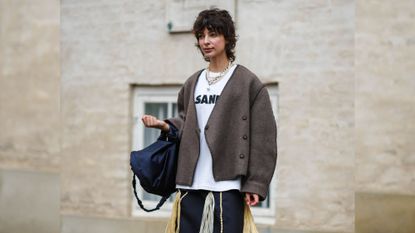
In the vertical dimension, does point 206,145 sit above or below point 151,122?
below

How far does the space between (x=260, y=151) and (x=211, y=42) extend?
641 mm

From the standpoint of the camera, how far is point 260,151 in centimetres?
391

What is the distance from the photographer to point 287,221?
6398 mm

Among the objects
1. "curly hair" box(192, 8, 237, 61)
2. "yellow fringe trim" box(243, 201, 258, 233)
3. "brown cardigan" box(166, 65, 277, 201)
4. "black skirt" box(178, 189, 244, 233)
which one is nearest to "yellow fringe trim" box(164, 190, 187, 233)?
"black skirt" box(178, 189, 244, 233)

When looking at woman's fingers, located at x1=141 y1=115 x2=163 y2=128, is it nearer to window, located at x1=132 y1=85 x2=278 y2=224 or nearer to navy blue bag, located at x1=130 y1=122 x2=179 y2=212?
navy blue bag, located at x1=130 y1=122 x2=179 y2=212

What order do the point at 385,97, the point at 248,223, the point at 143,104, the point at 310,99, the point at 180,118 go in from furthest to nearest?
the point at 143,104
the point at 310,99
the point at 385,97
the point at 180,118
the point at 248,223

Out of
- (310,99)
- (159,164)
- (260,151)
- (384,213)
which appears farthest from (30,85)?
(260,151)

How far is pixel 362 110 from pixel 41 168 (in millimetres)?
3416

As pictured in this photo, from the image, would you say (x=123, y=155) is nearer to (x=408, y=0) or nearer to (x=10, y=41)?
(x=10, y=41)

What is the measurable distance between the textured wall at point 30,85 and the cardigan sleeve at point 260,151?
13.0 feet

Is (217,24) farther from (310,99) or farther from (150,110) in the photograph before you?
(150,110)

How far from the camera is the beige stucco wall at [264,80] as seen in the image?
19.6 feet

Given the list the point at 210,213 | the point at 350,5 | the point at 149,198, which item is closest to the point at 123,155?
the point at 149,198

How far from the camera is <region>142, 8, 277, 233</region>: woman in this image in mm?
3900
